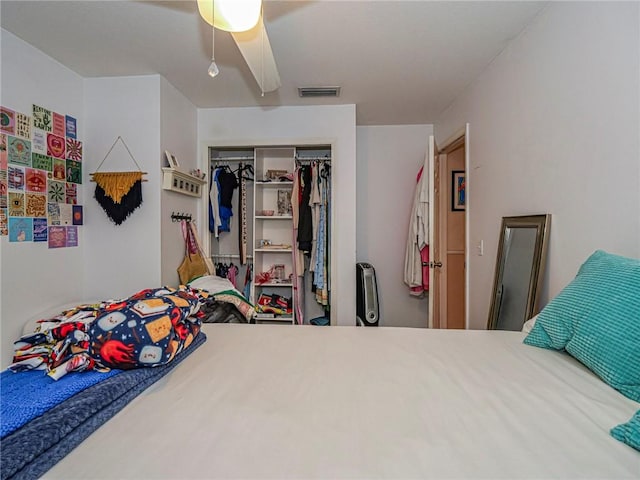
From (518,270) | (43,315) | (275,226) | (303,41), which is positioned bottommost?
(43,315)

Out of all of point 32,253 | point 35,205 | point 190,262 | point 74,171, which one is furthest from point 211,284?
point 74,171

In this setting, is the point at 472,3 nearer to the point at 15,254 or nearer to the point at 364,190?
the point at 364,190

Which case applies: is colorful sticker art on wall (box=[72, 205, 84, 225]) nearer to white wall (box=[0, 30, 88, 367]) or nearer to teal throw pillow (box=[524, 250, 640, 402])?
white wall (box=[0, 30, 88, 367])

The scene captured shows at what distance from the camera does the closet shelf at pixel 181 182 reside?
2320 millimetres

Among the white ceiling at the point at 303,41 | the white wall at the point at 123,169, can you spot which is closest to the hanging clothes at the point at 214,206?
the white wall at the point at 123,169

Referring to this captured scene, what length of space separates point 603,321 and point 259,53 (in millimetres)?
1979

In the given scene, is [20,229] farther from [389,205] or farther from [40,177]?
[389,205]

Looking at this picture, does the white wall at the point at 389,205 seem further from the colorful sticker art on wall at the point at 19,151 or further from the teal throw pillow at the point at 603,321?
the colorful sticker art on wall at the point at 19,151

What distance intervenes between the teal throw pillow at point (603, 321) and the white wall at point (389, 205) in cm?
233

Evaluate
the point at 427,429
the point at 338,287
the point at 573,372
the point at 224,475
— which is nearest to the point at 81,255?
the point at 338,287

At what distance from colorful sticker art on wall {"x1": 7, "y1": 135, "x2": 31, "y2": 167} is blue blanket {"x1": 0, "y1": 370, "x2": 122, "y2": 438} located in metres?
1.52

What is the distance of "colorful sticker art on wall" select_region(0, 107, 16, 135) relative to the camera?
5.57 ft

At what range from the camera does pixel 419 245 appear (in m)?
2.98

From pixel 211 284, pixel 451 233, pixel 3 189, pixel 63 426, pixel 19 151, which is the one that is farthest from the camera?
pixel 451 233
